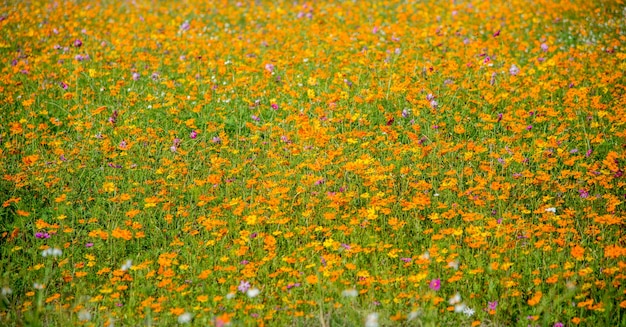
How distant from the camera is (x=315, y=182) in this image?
17.4ft

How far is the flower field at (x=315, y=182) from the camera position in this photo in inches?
161

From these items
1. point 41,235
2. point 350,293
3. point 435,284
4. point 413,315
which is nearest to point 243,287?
point 350,293

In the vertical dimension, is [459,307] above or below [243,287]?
below

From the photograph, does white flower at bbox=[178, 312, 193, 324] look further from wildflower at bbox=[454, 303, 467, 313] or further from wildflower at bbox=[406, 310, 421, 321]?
wildflower at bbox=[454, 303, 467, 313]

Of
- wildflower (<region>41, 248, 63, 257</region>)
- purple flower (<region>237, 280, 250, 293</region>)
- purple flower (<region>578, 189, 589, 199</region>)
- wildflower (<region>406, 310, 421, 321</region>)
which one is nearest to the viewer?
wildflower (<region>406, 310, 421, 321</region>)

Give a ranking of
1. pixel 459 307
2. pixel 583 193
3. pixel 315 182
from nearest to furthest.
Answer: pixel 459 307 < pixel 583 193 < pixel 315 182

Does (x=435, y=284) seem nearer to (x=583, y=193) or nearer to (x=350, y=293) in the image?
(x=350, y=293)

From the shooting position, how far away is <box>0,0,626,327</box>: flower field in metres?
4.09

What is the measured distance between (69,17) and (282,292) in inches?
337

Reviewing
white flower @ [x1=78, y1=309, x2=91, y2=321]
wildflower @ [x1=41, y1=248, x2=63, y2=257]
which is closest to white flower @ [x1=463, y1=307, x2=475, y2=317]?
white flower @ [x1=78, y1=309, x2=91, y2=321]

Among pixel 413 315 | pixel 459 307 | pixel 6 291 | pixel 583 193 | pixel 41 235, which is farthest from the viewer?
pixel 583 193

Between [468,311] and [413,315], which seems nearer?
[413,315]

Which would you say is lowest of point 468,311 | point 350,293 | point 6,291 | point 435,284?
point 468,311

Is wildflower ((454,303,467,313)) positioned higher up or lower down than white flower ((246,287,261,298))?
lower down
